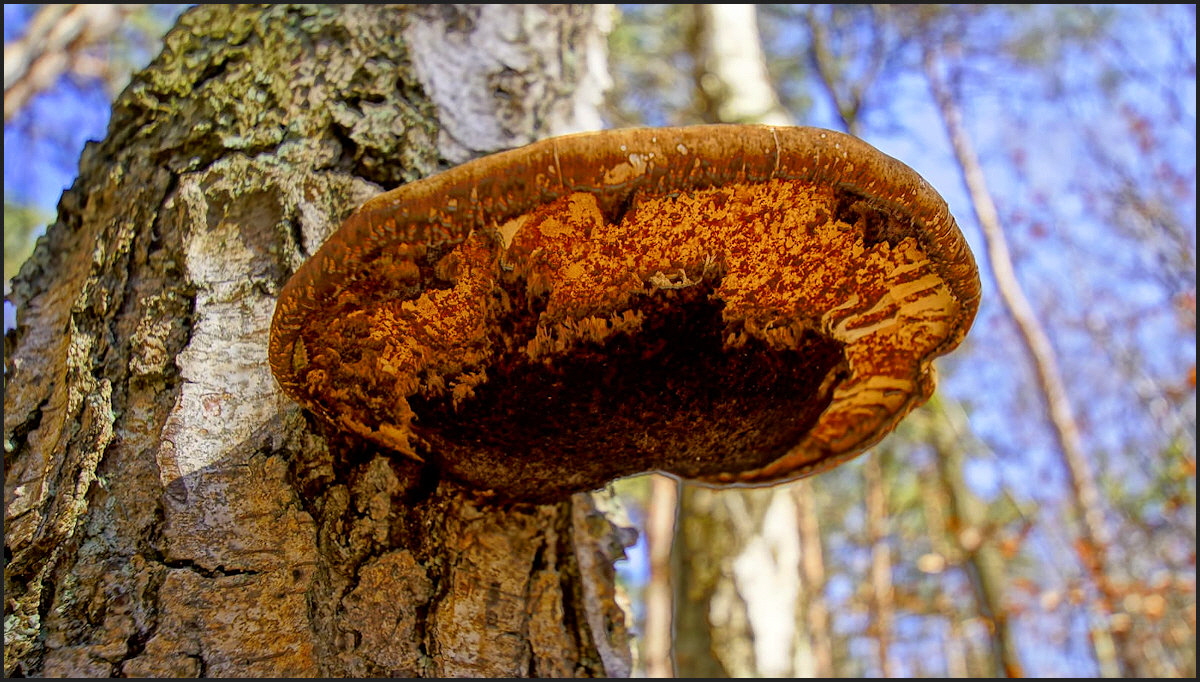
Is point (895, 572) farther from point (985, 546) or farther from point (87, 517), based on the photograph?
point (87, 517)

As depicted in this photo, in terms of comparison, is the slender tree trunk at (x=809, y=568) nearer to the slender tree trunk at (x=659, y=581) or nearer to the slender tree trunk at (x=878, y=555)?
the slender tree trunk at (x=659, y=581)

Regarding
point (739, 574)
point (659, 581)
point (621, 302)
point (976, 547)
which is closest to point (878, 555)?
point (659, 581)

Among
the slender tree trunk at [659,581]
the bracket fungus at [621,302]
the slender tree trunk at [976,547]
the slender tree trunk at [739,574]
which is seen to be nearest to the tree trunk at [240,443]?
the bracket fungus at [621,302]

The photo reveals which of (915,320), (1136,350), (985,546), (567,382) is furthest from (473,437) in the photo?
(1136,350)

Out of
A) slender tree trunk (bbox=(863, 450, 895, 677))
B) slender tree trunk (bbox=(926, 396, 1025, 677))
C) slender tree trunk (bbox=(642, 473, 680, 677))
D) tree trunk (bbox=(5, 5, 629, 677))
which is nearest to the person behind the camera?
tree trunk (bbox=(5, 5, 629, 677))

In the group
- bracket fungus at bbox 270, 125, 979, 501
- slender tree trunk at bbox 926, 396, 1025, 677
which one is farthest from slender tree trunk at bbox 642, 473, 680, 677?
bracket fungus at bbox 270, 125, 979, 501

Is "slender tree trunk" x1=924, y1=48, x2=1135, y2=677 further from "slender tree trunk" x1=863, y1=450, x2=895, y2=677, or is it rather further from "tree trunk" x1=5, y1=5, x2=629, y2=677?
"tree trunk" x1=5, y1=5, x2=629, y2=677
